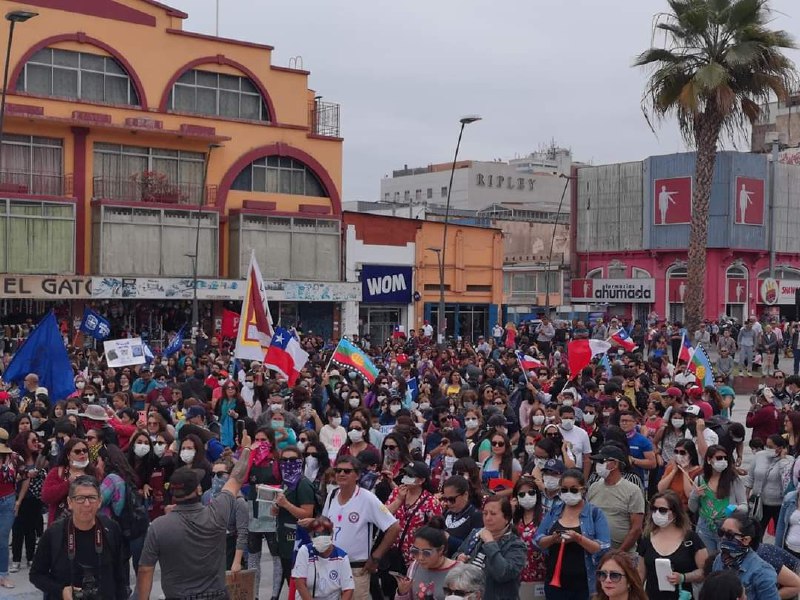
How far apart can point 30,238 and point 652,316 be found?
2196 cm

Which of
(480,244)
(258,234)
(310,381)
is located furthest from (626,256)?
(310,381)

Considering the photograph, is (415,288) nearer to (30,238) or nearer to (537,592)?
(30,238)

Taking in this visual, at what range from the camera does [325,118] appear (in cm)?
4397

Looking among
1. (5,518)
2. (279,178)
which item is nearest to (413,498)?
(5,518)

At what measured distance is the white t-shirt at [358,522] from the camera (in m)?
8.08

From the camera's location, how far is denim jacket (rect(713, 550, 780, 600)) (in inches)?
256

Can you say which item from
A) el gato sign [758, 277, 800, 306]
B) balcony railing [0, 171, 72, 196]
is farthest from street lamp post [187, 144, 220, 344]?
el gato sign [758, 277, 800, 306]

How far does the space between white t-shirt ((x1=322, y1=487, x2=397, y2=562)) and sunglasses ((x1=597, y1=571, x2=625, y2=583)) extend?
2.60 m

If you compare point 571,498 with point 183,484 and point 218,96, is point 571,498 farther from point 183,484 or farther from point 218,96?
point 218,96

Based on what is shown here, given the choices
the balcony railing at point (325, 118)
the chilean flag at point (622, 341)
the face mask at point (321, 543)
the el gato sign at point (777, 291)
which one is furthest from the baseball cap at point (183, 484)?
the el gato sign at point (777, 291)

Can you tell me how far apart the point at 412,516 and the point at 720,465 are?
2.58 m

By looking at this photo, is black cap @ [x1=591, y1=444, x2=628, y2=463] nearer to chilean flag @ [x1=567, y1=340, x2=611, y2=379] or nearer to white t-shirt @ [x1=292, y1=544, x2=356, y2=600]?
white t-shirt @ [x1=292, y1=544, x2=356, y2=600]

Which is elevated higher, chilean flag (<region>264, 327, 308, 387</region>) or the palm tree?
the palm tree

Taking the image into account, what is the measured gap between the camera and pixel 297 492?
8938 mm
